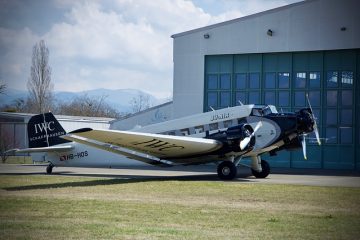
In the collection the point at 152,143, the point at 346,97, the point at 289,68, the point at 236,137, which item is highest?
the point at 289,68

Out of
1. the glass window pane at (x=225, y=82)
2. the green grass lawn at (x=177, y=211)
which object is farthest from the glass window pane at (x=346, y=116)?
the green grass lawn at (x=177, y=211)

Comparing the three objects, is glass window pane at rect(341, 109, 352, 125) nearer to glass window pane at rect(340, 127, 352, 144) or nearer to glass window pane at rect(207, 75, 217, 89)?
glass window pane at rect(340, 127, 352, 144)

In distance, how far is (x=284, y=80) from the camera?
1323 inches

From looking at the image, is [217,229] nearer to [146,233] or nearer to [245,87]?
[146,233]

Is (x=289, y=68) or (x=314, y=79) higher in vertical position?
(x=289, y=68)

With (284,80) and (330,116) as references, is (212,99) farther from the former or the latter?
(330,116)

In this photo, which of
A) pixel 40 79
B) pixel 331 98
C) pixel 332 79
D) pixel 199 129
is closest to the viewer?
pixel 199 129

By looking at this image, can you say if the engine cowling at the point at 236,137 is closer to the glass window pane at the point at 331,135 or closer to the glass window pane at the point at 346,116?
the glass window pane at the point at 331,135

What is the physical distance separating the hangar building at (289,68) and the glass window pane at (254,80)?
6cm

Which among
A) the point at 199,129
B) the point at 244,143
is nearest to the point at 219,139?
the point at 244,143

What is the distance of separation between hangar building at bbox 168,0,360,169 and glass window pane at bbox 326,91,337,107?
58 millimetres

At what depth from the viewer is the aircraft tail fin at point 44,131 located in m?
25.1

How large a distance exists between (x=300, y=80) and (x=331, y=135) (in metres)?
3.74

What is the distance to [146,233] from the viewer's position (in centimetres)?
982
